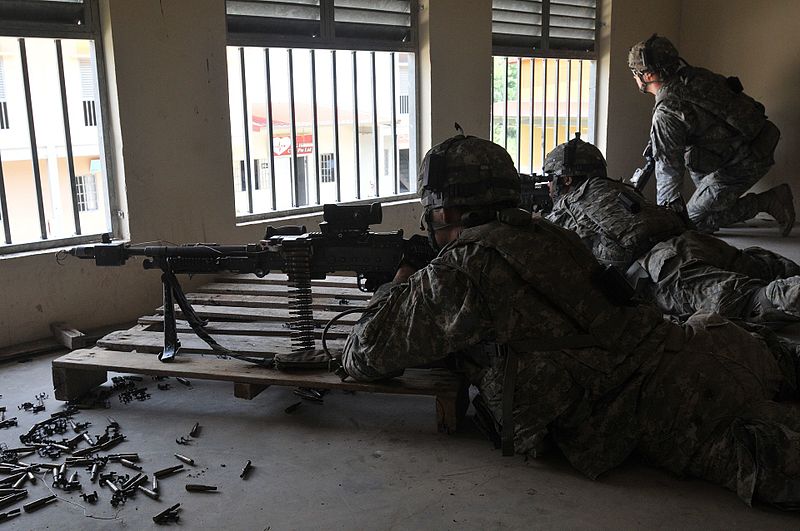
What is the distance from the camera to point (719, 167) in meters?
7.80

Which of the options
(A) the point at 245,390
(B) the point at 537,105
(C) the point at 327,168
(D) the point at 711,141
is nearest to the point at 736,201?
(D) the point at 711,141

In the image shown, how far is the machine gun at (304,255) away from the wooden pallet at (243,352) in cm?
14

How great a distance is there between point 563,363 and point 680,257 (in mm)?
2115

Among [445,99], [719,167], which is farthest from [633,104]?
[445,99]

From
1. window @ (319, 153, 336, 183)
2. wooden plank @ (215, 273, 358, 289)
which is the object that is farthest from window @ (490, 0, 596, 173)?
wooden plank @ (215, 273, 358, 289)

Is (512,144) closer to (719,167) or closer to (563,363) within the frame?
(719,167)

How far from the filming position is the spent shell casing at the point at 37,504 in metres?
2.82

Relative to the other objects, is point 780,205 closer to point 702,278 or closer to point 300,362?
point 702,278

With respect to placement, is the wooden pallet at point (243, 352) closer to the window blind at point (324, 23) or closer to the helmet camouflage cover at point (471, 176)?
the helmet camouflage cover at point (471, 176)

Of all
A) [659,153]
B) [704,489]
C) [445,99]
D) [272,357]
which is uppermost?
[445,99]

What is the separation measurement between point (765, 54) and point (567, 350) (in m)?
7.71

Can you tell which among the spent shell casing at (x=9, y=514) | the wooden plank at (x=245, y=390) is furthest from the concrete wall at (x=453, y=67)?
the spent shell casing at (x=9, y=514)

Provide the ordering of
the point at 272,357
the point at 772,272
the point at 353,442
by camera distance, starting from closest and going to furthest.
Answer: the point at 353,442 < the point at 272,357 < the point at 772,272

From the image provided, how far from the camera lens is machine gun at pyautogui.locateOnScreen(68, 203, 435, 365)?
3.68m
